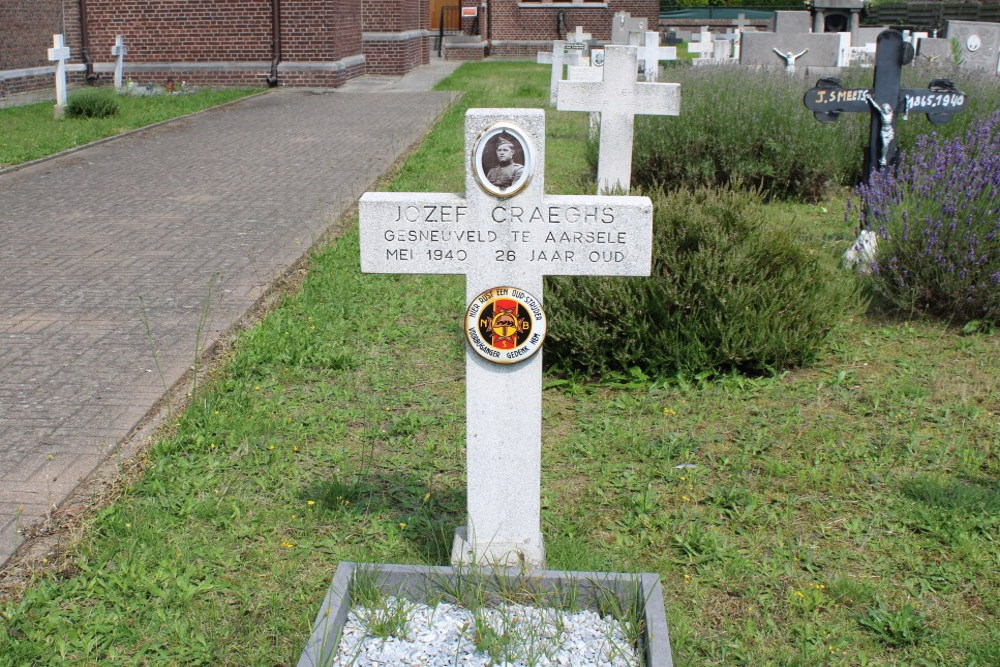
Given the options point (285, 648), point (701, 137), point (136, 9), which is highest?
point (136, 9)

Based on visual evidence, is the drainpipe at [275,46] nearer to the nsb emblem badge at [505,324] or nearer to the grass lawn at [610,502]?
the grass lawn at [610,502]

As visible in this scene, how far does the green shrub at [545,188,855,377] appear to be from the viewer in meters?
5.43

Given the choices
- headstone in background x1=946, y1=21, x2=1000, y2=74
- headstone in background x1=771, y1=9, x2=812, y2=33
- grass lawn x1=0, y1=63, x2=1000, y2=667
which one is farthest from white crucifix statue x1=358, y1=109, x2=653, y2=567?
headstone in background x1=771, y1=9, x2=812, y2=33

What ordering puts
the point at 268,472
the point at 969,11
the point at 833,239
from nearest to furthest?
1. the point at 268,472
2. the point at 833,239
3. the point at 969,11

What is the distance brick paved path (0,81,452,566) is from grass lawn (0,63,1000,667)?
397mm

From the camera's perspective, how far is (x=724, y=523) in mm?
4059

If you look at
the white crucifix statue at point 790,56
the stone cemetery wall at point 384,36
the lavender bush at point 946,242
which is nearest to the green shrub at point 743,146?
the lavender bush at point 946,242

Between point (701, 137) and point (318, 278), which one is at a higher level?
point (701, 137)

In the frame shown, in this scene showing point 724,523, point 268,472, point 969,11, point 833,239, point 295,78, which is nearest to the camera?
point 724,523

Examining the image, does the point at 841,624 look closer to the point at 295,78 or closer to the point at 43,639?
the point at 43,639

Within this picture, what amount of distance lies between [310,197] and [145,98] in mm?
10756

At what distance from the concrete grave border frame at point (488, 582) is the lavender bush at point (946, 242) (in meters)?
3.75

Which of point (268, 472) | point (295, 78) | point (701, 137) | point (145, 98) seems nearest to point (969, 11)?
point (295, 78)

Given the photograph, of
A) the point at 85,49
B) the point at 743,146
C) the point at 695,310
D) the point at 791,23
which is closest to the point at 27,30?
the point at 85,49
